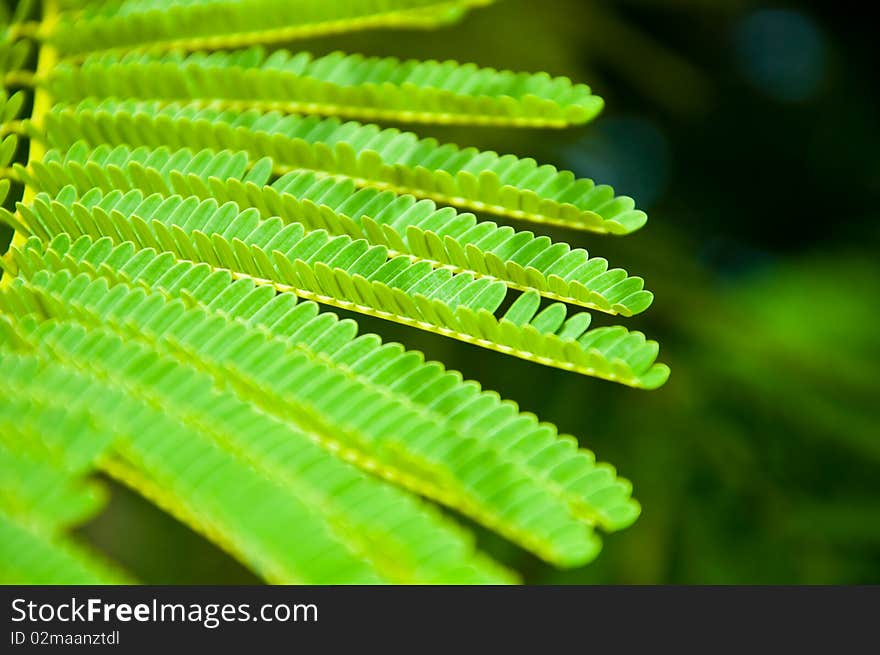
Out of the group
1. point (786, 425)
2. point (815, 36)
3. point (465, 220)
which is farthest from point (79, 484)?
point (815, 36)

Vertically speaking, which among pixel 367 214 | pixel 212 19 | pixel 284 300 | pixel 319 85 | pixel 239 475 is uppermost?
pixel 212 19

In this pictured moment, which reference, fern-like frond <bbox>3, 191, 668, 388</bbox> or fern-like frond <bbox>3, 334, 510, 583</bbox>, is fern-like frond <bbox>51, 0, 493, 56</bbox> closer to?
fern-like frond <bbox>3, 191, 668, 388</bbox>

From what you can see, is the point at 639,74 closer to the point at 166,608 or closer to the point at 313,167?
the point at 313,167

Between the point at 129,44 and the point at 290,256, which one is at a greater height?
the point at 129,44

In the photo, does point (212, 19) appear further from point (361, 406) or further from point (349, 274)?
point (361, 406)

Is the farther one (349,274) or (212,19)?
(212,19)

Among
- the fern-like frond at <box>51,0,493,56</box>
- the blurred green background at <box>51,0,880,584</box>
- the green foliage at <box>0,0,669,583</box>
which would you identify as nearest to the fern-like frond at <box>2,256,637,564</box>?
the green foliage at <box>0,0,669,583</box>

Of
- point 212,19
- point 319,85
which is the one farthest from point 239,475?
point 212,19
